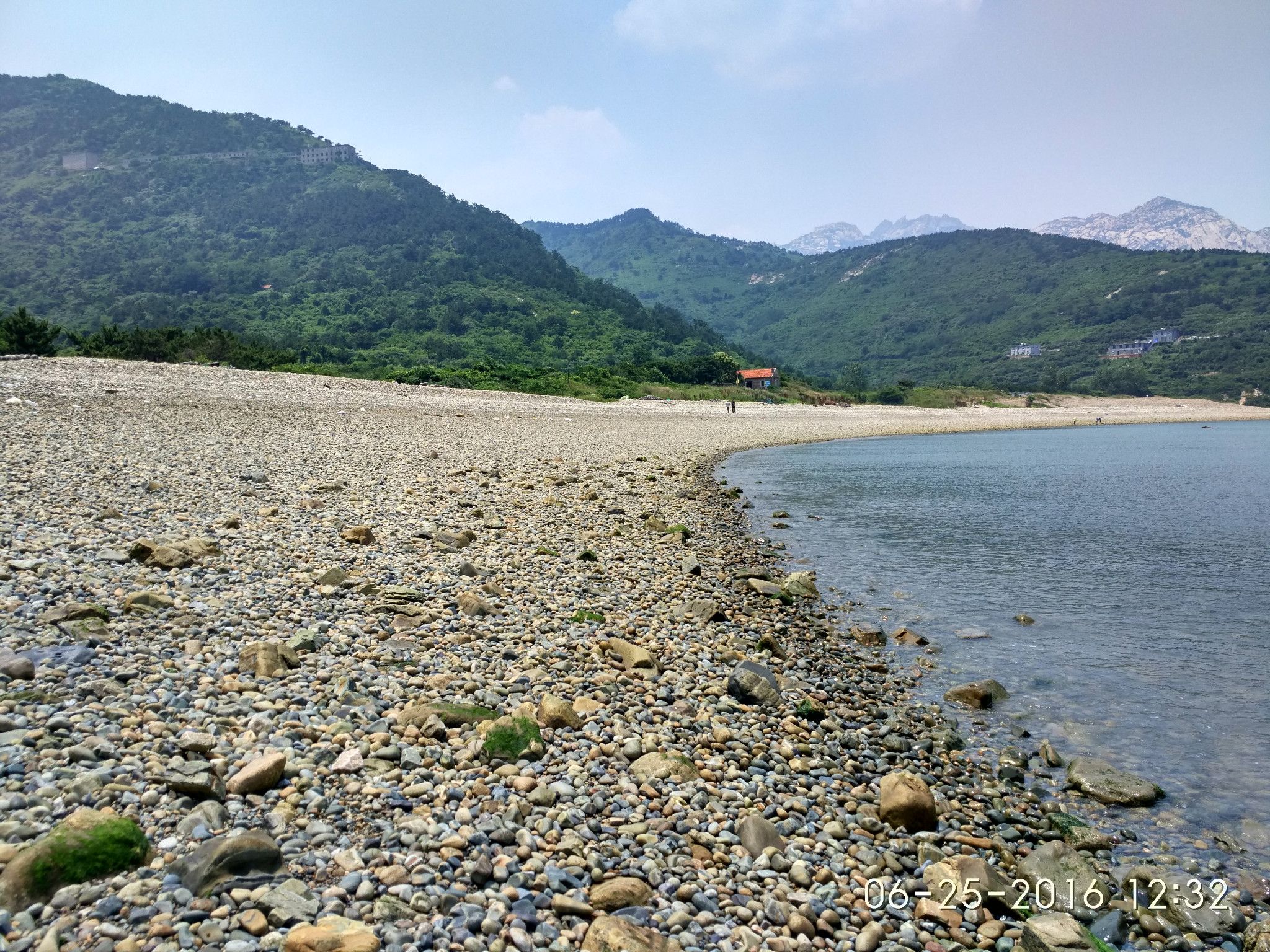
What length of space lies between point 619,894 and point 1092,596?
1208 centimetres

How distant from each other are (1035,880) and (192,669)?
23.4 feet

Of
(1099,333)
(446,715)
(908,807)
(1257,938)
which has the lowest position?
(1257,938)

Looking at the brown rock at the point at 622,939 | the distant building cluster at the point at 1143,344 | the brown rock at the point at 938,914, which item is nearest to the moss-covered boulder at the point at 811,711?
the brown rock at the point at 938,914

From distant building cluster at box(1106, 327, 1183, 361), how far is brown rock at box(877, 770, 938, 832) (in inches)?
6826

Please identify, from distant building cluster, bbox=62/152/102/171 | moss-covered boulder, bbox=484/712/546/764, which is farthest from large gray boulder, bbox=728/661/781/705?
distant building cluster, bbox=62/152/102/171

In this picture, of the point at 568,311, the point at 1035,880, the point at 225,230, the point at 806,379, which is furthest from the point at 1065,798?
the point at 225,230

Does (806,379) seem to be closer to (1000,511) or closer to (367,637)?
(1000,511)

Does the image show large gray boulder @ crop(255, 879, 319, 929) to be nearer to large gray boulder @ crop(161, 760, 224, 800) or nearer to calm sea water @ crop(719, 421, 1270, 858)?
large gray boulder @ crop(161, 760, 224, 800)

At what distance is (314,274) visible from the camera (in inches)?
5404

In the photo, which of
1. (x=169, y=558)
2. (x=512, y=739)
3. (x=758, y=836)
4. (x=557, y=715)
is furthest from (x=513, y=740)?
(x=169, y=558)

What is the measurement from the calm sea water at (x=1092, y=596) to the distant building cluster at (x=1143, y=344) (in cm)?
14181

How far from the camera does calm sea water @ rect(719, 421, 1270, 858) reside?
702 cm

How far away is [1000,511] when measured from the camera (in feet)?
71.9

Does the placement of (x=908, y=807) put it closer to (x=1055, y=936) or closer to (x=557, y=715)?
(x=1055, y=936)
